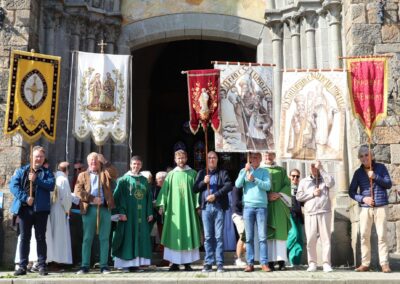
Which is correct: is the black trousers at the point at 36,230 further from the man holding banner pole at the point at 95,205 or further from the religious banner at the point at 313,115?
the religious banner at the point at 313,115

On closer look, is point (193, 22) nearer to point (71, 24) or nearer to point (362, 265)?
point (71, 24)

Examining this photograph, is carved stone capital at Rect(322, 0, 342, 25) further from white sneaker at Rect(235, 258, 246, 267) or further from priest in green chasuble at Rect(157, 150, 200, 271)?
white sneaker at Rect(235, 258, 246, 267)

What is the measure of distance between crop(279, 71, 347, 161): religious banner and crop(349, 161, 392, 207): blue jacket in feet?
1.64

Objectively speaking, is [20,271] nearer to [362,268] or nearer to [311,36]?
[362,268]

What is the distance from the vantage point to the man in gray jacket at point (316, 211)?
8312 mm

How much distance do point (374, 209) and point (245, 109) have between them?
93.2 inches

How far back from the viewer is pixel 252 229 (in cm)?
826

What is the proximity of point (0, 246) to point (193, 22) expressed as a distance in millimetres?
5840

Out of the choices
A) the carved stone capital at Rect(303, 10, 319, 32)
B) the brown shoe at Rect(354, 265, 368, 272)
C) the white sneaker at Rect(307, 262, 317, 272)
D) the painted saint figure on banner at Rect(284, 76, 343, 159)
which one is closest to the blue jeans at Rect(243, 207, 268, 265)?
the white sneaker at Rect(307, 262, 317, 272)

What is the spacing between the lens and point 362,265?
8336 mm

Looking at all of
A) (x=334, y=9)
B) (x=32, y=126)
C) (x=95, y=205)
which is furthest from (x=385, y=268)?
(x=32, y=126)

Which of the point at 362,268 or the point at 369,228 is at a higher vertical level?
the point at 369,228

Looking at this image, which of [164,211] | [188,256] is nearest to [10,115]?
[164,211]

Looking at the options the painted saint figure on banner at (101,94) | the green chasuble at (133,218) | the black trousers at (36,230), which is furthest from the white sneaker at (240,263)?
the painted saint figure on banner at (101,94)
